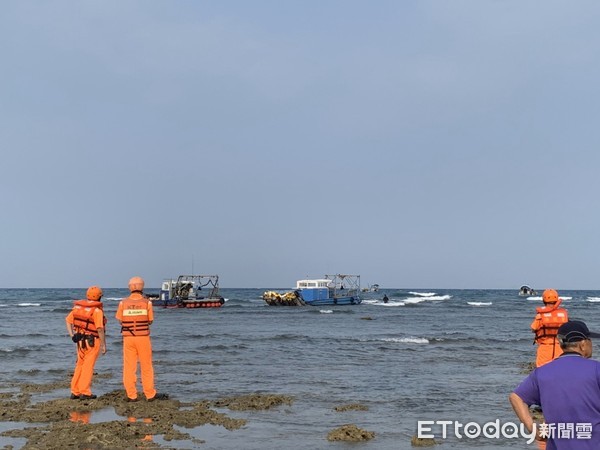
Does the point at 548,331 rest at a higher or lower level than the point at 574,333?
lower

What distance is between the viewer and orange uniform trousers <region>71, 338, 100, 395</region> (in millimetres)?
9734

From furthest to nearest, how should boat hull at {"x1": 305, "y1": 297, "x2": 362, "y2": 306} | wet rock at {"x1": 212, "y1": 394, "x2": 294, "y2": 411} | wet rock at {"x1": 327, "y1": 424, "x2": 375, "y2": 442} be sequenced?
boat hull at {"x1": 305, "y1": 297, "x2": 362, "y2": 306} → wet rock at {"x1": 212, "y1": 394, "x2": 294, "y2": 411} → wet rock at {"x1": 327, "y1": 424, "x2": 375, "y2": 442}

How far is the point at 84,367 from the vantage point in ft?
32.3

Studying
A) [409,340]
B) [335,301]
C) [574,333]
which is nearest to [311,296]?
[335,301]

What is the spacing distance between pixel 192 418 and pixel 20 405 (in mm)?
3035

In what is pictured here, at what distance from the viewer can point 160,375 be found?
1408 cm

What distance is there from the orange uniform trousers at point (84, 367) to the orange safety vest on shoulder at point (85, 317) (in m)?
0.20

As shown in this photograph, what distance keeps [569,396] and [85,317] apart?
7.98m

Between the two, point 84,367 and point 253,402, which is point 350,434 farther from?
point 84,367

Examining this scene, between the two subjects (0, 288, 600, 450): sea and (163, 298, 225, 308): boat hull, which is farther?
(163, 298, 225, 308): boat hull

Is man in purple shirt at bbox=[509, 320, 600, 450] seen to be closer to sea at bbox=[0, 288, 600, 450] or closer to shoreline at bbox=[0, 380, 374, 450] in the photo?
sea at bbox=[0, 288, 600, 450]

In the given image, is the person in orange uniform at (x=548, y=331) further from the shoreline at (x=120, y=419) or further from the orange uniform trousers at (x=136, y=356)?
the orange uniform trousers at (x=136, y=356)

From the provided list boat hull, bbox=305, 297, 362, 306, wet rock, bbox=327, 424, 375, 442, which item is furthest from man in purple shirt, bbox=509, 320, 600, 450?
boat hull, bbox=305, 297, 362, 306

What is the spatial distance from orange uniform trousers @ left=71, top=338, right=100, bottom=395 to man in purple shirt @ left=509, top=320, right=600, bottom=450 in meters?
7.59
